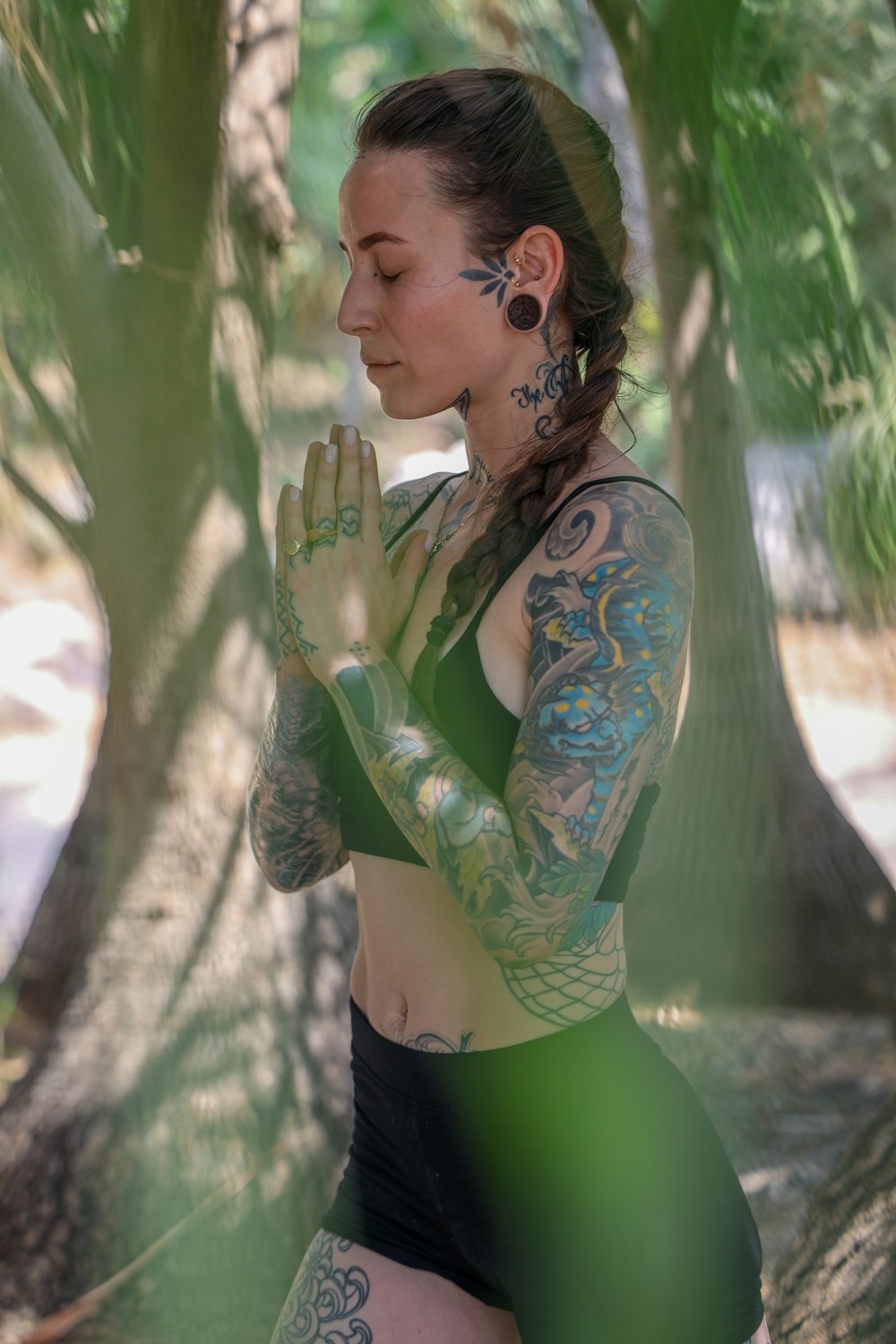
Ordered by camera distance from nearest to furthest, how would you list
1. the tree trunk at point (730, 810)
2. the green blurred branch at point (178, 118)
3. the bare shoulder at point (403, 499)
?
the bare shoulder at point (403, 499), the green blurred branch at point (178, 118), the tree trunk at point (730, 810)

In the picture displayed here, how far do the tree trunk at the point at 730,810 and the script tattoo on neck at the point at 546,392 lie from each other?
6.63 ft

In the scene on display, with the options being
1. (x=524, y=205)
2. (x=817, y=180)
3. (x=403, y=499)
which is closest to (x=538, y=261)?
(x=524, y=205)

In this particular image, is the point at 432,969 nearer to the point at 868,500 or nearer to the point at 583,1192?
the point at 583,1192

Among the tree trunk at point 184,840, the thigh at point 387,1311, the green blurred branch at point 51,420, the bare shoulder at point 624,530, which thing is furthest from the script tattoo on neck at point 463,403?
the green blurred branch at point 51,420

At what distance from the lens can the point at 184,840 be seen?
3.00 meters

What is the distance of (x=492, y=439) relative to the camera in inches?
58.1

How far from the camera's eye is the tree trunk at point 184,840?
107 inches

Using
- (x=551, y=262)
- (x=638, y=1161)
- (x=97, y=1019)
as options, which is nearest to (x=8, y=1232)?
(x=97, y=1019)

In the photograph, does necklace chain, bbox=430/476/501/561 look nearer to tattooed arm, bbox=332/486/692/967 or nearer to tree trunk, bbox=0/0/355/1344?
tattooed arm, bbox=332/486/692/967

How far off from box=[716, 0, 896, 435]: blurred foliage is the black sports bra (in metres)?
1.96

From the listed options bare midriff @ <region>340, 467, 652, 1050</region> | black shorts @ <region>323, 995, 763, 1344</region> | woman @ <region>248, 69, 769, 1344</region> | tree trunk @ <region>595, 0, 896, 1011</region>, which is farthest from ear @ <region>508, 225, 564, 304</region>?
tree trunk @ <region>595, 0, 896, 1011</region>

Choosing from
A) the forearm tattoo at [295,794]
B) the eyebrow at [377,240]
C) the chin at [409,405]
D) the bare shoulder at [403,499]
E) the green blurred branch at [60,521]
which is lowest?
the forearm tattoo at [295,794]

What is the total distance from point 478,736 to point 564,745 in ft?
0.50

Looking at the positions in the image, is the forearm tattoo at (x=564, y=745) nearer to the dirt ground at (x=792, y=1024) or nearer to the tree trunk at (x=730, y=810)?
the dirt ground at (x=792, y=1024)
